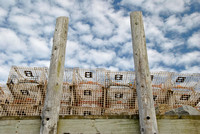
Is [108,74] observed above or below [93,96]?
above

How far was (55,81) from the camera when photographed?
3.98 metres

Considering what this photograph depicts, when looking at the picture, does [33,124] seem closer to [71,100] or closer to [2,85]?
[71,100]

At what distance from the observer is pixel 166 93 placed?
6234 mm

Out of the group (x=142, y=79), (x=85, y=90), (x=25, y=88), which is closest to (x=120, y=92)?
(x=85, y=90)

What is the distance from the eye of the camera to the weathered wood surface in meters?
3.77

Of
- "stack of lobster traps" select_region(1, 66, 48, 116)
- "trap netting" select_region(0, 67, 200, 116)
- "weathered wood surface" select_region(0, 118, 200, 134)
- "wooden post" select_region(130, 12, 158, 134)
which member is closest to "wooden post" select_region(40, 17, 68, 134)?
"weathered wood surface" select_region(0, 118, 200, 134)

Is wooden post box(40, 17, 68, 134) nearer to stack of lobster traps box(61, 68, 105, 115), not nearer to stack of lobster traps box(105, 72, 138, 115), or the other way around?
stack of lobster traps box(61, 68, 105, 115)

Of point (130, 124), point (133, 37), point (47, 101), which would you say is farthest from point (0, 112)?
point (133, 37)

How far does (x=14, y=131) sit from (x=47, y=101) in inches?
38.3

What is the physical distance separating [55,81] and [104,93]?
255 centimetres

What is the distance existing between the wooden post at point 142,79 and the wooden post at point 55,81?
1745mm

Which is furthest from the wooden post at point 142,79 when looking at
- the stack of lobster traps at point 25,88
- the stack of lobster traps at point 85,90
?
the stack of lobster traps at point 25,88

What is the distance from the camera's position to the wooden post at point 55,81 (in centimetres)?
361

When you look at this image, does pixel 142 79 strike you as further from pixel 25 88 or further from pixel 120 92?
pixel 25 88
